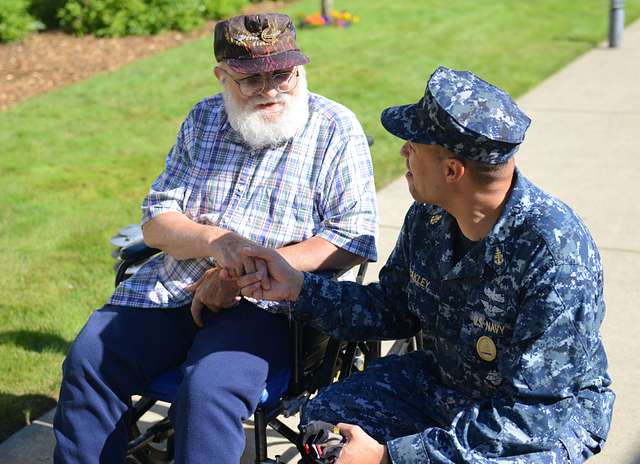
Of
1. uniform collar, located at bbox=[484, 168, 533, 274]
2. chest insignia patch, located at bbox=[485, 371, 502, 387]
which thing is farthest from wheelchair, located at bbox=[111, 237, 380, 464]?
uniform collar, located at bbox=[484, 168, 533, 274]

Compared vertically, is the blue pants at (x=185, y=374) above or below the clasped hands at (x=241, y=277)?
below

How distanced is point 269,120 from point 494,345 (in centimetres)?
121

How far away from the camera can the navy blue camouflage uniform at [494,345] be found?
Result: 2.47 m

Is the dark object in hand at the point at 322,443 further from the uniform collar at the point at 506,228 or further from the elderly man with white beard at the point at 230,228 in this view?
the uniform collar at the point at 506,228

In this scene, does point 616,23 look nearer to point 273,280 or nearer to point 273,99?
point 273,99

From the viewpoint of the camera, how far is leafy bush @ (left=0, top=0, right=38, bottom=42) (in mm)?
10492

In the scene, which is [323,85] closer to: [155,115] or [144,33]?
[155,115]

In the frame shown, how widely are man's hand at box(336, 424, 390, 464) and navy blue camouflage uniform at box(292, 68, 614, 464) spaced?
38 mm

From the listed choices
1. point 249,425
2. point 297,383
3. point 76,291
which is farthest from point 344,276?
point 76,291

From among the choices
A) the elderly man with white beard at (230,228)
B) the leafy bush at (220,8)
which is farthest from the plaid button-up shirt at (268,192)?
the leafy bush at (220,8)

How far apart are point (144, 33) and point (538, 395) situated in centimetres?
954

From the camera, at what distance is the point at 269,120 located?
340 cm

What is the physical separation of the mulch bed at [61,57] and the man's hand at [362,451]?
7022 mm

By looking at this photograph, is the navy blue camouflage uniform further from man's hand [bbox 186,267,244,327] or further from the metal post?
the metal post
